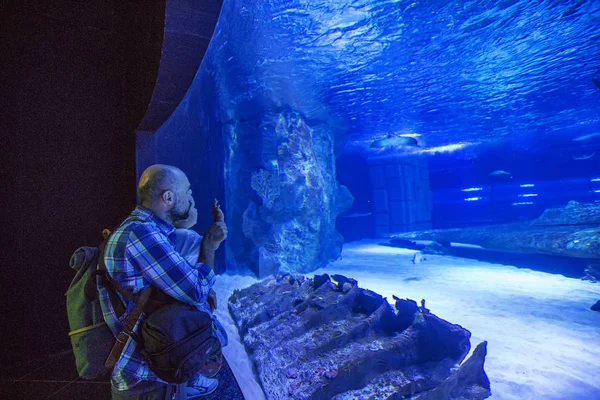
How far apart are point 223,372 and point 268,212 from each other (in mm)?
7822

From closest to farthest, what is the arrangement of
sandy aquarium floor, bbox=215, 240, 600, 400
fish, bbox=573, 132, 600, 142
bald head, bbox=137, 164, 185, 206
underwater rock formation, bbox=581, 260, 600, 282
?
bald head, bbox=137, 164, 185, 206, sandy aquarium floor, bbox=215, 240, 600, 400, underwater rock formation, bbox=581, 260, 600, 282, fish, bbox=573, 132, 600, 142

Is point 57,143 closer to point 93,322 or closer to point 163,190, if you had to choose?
point 163,190

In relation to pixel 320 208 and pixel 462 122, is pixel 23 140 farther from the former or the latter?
pixel 462 122

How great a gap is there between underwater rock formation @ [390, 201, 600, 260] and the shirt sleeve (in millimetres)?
11231

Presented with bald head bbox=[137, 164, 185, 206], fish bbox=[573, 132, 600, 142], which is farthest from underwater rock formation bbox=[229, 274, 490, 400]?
fish bbox=[573, 132, 600, 142]

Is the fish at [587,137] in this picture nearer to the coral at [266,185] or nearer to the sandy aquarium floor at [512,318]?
the sandy aquarium floor at [512,318]

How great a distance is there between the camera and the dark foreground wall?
396 centimetres

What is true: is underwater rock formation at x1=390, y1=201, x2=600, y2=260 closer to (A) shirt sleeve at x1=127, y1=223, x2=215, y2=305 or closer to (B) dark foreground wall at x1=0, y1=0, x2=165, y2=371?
(A) shirt sleeve at x1=127, y1=223, x2=215, y2=305

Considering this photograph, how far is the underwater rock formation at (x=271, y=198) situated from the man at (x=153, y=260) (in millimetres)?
8101

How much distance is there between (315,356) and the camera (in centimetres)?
314

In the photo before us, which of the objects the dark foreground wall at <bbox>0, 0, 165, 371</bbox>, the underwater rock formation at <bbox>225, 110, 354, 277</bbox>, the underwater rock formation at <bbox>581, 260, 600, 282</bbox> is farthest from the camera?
the underwater rock formation at <bbox>225, 110, 354, 277</bbox>

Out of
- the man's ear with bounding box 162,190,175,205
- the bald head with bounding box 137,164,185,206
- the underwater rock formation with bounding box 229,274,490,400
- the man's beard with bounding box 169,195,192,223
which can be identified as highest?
the bald head with bounding box 137,164,185,206

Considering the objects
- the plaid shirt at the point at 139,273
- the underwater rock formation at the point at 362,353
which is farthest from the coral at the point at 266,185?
the plaid shirt at the point at 139,273

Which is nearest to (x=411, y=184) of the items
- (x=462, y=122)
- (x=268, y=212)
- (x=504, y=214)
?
(x=462, y=122)
